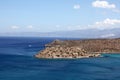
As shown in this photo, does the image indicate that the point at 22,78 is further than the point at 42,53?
No

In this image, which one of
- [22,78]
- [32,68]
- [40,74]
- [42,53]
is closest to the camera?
[22,78]

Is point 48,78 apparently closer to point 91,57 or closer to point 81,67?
point 81,67

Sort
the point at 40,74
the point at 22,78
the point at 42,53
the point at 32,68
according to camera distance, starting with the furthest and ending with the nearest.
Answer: the point at 42,53 → the point at 32,68 → the point at 40,74 → the point at 22,78

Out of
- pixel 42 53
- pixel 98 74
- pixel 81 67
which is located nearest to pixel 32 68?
pixel 81 67

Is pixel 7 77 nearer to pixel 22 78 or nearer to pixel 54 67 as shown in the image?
pixel 22 78

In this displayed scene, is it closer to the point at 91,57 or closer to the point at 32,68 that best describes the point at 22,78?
the point at 32,68

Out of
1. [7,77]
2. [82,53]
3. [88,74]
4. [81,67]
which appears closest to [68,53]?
[82,53]

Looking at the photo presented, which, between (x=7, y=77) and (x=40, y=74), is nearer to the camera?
(x=7, y=77)

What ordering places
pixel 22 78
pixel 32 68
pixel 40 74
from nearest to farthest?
pixel 22 78, pixel 40 74, pixel 32 68
